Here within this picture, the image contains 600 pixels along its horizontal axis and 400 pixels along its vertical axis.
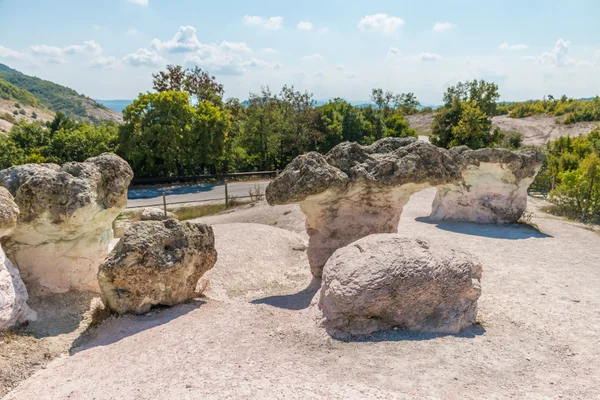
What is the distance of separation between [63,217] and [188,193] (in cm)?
Answer: 1654

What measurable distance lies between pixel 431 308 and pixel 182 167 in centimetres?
2398

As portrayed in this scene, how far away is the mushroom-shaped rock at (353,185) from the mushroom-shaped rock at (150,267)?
171 cm

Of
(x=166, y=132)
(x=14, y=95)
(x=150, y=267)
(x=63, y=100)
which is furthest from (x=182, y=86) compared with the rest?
(x=63, y=100)

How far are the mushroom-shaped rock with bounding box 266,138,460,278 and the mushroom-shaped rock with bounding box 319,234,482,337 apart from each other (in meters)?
2.05

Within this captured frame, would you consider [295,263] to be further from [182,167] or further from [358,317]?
[182,167]

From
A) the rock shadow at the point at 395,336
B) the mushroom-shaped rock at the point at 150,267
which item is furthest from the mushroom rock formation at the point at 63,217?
the rock shadow at the point at 395,336

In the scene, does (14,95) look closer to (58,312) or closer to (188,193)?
(188,193)

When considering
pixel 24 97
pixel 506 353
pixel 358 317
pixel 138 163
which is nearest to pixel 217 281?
pixel 358 317

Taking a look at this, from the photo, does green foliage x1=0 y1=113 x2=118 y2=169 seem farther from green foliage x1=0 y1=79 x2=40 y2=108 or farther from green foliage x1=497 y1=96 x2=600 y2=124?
green foliage x1=0 y1=79 x2=40 y2=108

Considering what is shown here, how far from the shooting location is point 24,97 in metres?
79.6

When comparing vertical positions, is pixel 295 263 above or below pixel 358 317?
below

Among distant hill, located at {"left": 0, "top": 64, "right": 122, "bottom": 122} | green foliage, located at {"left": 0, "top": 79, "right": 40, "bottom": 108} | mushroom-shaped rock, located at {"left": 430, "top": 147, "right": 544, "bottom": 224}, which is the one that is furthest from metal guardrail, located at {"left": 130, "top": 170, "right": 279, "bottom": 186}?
distant hill, located at {"left": 0, "top": 64, "right": 122, "bottom": 122}

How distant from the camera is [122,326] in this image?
6.40 metres

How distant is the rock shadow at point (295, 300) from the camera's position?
718 cm
